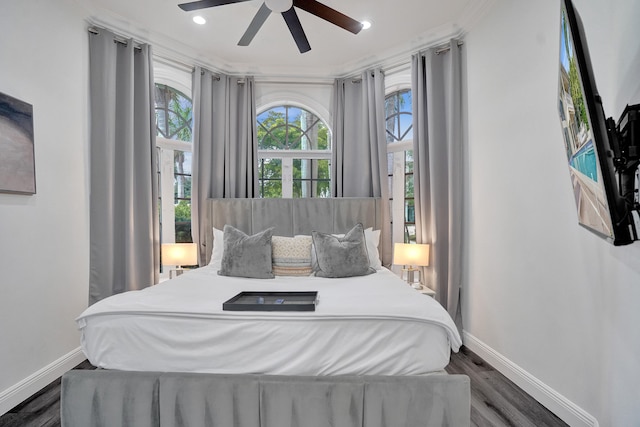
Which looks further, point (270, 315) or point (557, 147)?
point (557, 147)

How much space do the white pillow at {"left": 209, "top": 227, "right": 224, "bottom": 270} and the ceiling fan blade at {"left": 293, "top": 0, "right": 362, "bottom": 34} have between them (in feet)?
7.21

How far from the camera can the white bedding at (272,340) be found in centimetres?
163

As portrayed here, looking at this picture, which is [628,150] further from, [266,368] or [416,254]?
[416,254]

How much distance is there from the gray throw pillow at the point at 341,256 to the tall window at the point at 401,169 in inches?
45.1

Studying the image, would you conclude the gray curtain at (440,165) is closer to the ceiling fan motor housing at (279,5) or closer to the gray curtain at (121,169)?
the ceiling fan motor housing at (279,5)

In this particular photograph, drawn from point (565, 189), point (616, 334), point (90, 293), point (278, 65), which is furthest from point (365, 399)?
point (278, 65)

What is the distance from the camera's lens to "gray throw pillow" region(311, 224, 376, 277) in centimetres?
281

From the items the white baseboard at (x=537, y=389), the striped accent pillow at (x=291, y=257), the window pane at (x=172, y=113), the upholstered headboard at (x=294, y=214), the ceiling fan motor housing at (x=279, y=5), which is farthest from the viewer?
the window pane at (x=172, y=113)

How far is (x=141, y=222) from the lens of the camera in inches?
126

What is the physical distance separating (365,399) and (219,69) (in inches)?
148

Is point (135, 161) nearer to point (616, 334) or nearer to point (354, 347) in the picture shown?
point (354, 347)

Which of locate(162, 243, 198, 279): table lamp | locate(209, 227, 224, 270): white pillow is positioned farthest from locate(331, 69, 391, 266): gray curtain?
locate(162, 243, 198, 279): table lamp

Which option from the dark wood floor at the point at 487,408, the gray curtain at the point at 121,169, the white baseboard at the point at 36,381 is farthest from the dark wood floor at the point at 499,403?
the gray curtain at the point at 121,169

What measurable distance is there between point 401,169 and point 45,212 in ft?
11.2
